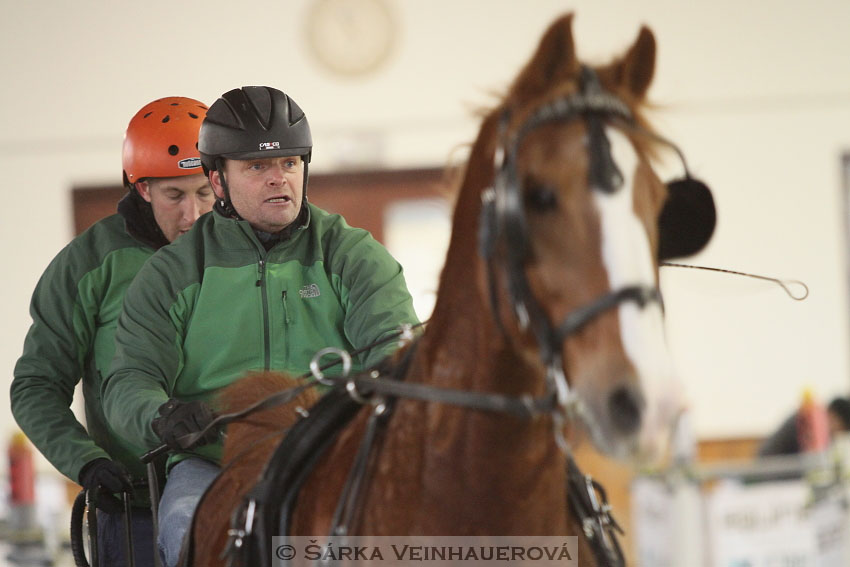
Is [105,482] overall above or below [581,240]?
below

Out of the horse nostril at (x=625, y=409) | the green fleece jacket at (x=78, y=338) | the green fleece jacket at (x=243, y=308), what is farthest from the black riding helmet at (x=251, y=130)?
the horse nostril at (x=625, y=409)

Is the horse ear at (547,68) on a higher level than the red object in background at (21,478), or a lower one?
higher

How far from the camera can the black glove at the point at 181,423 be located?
2.04m

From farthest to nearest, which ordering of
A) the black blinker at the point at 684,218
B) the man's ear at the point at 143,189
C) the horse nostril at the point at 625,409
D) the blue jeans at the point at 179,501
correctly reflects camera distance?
the man's ear at the point at 143,189
the blue jeans at the point at 179,501
the black blinker at the point at 684,218
the horse nostril at the point at 625,409

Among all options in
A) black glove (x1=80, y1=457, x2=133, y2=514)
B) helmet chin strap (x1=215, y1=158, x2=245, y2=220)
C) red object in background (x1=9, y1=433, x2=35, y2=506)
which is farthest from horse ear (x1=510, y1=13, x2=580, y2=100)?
red object in background (x1=9, y1=433, x2=35, y2=506)

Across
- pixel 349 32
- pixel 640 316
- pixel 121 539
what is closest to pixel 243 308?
pixel 121 539

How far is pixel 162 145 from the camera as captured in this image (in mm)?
2977

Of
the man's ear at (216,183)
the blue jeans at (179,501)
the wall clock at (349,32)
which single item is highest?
the wall clock at (349,32)

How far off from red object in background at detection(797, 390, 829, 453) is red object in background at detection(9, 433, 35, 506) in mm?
3481

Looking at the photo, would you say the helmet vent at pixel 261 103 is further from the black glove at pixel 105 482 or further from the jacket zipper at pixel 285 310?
the black glove at pixel 105 482

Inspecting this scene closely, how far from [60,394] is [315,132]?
12.2 ft

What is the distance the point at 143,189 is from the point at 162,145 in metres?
0.15

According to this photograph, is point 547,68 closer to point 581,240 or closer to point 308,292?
point 581,240

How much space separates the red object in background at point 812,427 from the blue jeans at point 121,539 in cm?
296
